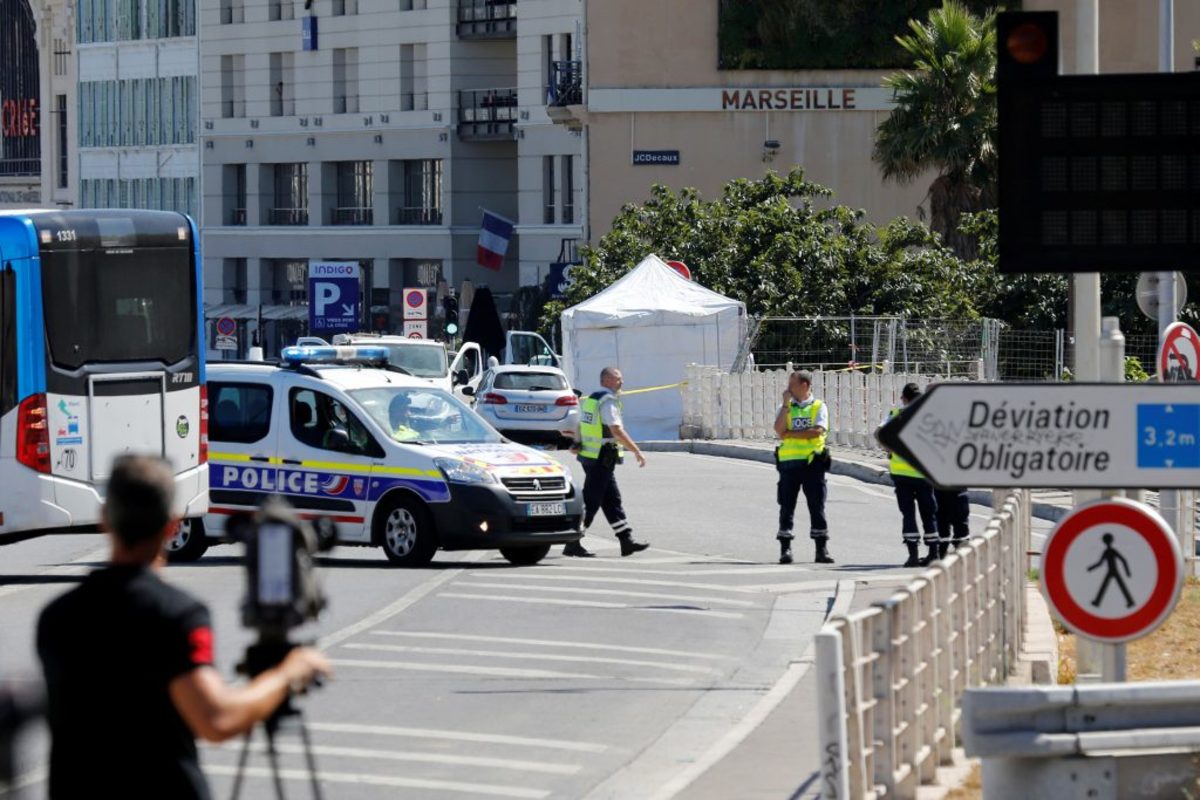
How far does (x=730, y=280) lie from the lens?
4816 centimetres

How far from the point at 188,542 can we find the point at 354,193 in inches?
2330

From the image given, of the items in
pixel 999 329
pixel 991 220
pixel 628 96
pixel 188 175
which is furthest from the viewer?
pixel 188 175

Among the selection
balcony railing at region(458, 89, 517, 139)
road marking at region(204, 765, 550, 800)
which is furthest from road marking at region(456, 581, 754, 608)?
balcony railing at region(458, 89, 517, 139)

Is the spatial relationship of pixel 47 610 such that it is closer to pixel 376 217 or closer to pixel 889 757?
pixel 889 757

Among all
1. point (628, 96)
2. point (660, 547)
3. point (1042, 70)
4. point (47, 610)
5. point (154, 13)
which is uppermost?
point (154, 13)

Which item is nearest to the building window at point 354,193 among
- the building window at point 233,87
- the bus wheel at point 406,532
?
the building window at point 233,87

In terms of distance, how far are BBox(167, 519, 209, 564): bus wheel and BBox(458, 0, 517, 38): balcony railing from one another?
5550cm

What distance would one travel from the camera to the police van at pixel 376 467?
67.0ft

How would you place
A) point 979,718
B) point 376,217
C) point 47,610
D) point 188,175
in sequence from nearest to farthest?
point 47,610 < point 979,718 < point 376,217 < point 188,175

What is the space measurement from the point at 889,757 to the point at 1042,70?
117 inches

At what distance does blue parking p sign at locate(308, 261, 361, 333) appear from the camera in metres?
50.2

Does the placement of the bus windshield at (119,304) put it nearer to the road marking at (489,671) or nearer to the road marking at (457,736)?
the road marking at (489,671)

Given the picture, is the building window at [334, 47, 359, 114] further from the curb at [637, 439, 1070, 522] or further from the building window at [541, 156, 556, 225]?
the curb at [637, 439, 1070, 522]

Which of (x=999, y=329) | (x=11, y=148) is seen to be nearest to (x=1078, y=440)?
(x=999, y=329)
